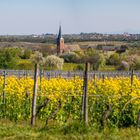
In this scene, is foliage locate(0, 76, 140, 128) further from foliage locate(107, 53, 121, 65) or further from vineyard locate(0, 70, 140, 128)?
foliage locate(107, 53, 121, 65)

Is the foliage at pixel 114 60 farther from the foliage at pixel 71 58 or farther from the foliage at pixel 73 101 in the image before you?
the foliage at pixel 73 101

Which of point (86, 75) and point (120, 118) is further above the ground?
point (86, 75)

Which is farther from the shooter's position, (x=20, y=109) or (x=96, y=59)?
(x=96, y=59)

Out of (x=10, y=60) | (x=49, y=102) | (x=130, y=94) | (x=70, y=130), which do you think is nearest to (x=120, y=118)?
(x=130, y=94)

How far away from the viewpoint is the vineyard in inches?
632

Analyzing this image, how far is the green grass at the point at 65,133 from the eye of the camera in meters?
11.3

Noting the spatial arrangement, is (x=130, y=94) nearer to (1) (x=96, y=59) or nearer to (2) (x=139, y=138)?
(2) (x=139, y=138)

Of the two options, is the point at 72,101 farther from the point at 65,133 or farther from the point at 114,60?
the point at 114,60

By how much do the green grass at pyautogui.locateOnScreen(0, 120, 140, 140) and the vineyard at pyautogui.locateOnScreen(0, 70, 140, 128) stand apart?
319 cm

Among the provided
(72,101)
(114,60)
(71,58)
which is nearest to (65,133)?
(72,101)

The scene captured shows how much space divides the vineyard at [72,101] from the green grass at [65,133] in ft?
10.5

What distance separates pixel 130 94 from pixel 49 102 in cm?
268

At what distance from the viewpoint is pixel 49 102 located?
16.9 meters

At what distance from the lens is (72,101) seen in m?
17.1
